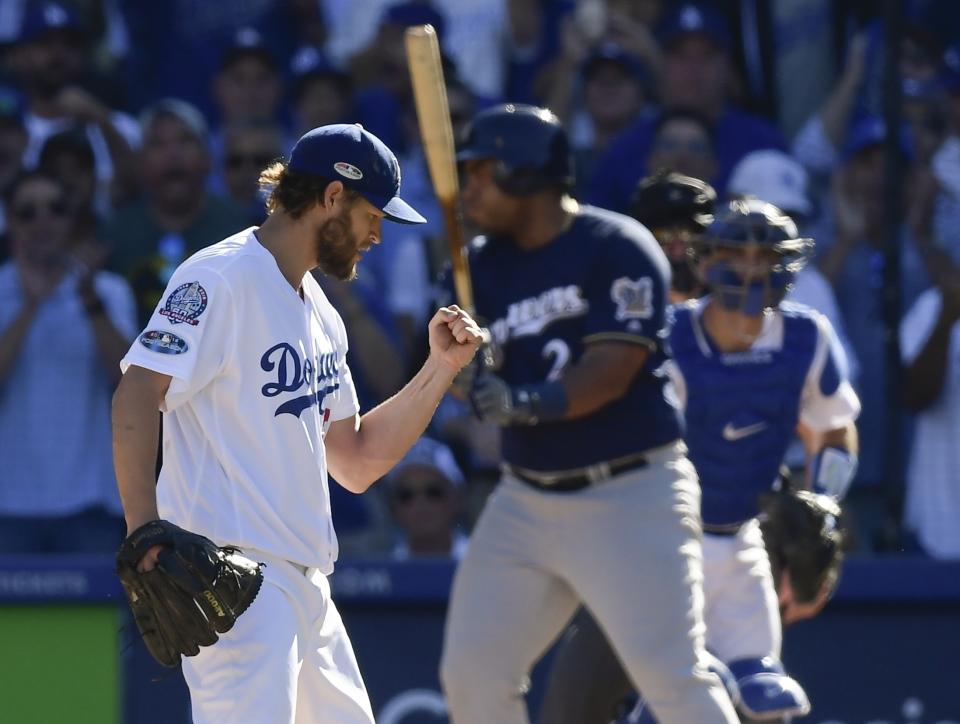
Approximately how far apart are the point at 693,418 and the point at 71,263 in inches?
124

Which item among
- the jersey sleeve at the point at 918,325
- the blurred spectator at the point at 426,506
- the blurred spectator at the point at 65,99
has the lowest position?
the blurred spectator at the point at 426,506

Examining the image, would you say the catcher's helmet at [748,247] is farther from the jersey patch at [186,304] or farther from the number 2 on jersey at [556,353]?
the jersey patch at [186,304]

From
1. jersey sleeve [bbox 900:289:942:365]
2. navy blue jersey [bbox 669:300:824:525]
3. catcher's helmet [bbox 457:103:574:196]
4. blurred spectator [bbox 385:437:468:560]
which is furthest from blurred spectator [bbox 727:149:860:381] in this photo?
catcher's helmet [bbox 457:103:574:196]

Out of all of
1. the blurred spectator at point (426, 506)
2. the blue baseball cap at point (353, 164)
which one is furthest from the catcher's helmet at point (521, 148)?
the blurred spectator at point (426, 506)

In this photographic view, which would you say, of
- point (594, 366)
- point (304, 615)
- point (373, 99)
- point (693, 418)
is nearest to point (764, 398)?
point (693, 418)

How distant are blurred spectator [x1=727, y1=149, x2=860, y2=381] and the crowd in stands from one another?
0.04 ft

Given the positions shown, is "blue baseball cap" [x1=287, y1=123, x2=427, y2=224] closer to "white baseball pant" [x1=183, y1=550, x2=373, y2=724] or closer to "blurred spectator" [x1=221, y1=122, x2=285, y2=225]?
"white baseball pant" [x1=183, y1=550, x2=373, y2=724]

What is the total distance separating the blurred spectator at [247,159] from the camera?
7.56 m

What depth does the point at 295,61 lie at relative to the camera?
821 centimetres

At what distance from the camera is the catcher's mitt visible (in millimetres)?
5109

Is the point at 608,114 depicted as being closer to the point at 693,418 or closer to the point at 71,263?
the point at 71,263

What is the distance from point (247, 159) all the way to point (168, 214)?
465 millimetres

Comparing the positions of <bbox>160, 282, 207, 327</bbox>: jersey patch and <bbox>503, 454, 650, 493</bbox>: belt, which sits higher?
<bbox>160, 282, 207, 327</bbox>: jersey patch

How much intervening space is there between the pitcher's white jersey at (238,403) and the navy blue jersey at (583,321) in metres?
1.16
